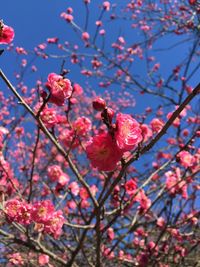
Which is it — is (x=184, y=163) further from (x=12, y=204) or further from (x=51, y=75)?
(x=51, y=75)

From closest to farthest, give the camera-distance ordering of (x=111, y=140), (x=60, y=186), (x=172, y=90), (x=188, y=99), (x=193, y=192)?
(x=188, y=99) < (x=111, y=140) < (x=60, y=186) < (x=193, y=192) < (x=172, y=90)

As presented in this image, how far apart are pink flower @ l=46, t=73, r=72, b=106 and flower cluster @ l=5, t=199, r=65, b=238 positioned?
3.01 ft

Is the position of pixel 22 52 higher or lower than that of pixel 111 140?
higher

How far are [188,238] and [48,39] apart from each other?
6.10 metres

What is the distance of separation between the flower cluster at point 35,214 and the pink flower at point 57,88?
917 millimetres

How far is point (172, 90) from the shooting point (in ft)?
23.4

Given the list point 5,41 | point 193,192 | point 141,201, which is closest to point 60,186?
point 141,201

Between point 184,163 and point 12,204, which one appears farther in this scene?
point 184,163

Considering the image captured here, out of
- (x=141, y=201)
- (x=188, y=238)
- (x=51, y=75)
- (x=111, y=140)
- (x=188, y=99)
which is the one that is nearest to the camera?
(x=188, y=99)

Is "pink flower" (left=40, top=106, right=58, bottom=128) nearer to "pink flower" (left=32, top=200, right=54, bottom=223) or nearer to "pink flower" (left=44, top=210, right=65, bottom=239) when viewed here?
"pink flower" (left=32, top=200, right=54, bottom=223)

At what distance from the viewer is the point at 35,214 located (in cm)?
267

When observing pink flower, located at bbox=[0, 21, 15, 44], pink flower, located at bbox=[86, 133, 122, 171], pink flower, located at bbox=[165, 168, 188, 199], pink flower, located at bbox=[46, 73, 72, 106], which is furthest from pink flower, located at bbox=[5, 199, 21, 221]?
pink flower, located at bbox=[165, 168, 188, 199]

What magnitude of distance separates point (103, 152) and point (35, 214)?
3.96 feet

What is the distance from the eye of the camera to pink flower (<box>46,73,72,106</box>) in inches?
80.0
